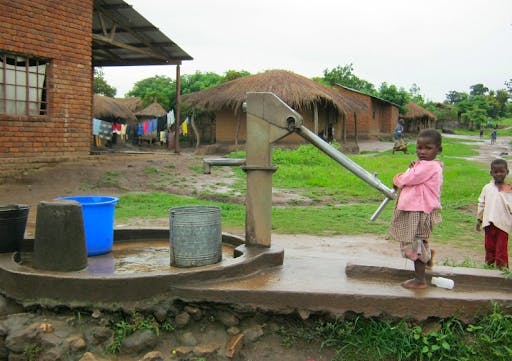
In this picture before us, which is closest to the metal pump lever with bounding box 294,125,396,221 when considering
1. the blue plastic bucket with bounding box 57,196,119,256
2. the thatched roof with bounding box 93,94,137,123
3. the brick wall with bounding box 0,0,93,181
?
the blue plastic bucket with bounding box 57,196,119,256

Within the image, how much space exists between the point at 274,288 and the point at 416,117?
1612 inches

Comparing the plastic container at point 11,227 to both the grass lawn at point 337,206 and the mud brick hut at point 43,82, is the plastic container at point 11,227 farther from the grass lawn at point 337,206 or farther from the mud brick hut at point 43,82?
the mud brick hut at point 43,82

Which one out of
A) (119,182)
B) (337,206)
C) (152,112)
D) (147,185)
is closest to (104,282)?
(337,206)

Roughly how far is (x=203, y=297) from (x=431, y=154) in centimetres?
179

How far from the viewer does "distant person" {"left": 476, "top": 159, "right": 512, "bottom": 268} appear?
440 centimetres

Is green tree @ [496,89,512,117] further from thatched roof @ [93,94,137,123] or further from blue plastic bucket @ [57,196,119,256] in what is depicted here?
blue plastic bucket @ [57,196,119,256]

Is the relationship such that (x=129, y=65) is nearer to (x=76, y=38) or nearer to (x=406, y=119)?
(x=76, y=38)

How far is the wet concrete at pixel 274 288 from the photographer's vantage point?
313 cm

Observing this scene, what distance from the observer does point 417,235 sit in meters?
3.29

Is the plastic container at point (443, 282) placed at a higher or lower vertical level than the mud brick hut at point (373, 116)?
lower

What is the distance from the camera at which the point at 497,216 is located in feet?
14.5

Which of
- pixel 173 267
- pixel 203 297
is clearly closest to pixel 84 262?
pixel 173 267

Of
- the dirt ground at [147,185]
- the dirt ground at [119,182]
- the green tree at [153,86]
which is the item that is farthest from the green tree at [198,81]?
the dirt ground at [119,182]

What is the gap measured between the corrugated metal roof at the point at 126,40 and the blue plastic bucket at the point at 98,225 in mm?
8605
